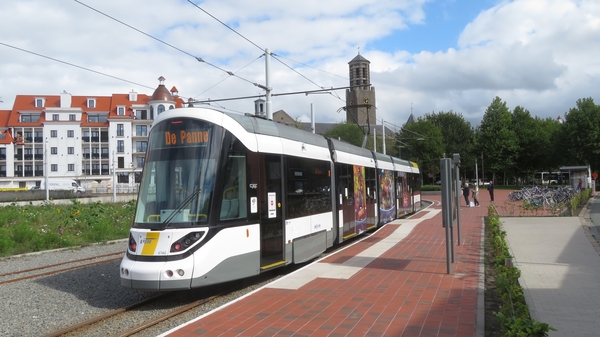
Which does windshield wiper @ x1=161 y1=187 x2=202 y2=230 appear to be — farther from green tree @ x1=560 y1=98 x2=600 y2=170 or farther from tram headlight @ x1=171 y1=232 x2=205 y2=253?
green tree @ x1=560 y1=98 x2=600 y2=170

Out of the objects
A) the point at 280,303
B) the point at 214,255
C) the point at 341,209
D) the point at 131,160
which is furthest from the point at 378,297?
the point at 131,160

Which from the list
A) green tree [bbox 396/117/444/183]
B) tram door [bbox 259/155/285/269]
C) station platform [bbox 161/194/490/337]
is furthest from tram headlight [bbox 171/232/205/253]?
green tree [bbox 396/117/444/183]

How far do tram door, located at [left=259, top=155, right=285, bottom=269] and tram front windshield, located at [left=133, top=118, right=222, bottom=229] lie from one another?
126cm

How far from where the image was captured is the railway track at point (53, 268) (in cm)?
1162

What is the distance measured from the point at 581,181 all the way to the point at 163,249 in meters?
39.8

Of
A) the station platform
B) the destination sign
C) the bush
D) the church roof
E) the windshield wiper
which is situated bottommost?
the station platform

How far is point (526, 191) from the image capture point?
34531 millimetres

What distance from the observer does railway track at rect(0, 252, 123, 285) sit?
38.1 feet

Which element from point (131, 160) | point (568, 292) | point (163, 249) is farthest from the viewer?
point (131, 160)

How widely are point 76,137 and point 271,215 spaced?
6959 cm

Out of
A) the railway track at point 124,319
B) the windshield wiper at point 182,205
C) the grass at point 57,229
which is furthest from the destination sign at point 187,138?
the grass at point 57,229

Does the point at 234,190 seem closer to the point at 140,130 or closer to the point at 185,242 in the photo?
the point at 185,242

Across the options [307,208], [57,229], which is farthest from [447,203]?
[57,229]

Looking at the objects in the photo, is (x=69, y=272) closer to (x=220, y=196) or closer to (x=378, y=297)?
(x=220, y=196)
